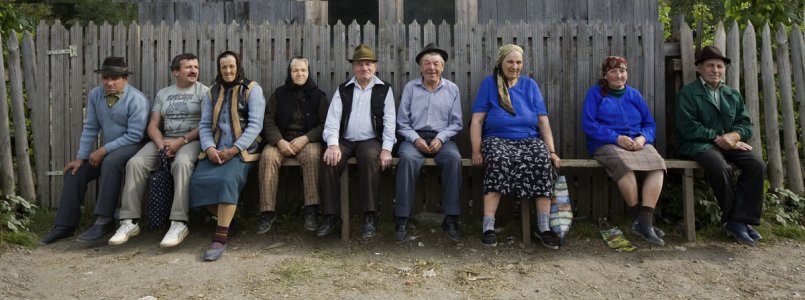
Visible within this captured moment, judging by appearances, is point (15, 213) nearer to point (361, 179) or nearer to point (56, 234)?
point (56, 234)

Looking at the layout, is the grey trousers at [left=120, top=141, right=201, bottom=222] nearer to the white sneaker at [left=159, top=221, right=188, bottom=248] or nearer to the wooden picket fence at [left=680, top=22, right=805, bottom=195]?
the white sneaker at [left=159, top=221, right=188, bottom=248]

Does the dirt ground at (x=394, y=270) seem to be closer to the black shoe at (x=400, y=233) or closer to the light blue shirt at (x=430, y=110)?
the black shoe at (x=400, y=233)

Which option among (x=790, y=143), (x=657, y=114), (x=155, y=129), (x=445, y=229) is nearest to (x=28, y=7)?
(x=155, y=129)

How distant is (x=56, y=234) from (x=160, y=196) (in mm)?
952

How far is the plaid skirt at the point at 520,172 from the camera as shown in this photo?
4676 mm

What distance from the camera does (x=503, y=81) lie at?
16.6 feet

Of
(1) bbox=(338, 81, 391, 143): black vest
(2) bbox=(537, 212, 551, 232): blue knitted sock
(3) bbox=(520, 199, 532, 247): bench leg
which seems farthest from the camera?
(1) bbox=(338, 81, 391, 143): black vest

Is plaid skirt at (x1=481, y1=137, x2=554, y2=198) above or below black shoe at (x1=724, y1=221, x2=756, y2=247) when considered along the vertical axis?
above

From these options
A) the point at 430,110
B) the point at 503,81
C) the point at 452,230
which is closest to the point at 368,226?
the point at 452,230

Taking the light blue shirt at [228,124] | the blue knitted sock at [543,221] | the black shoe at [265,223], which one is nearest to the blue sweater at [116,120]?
the light blue shirt at [228,124]

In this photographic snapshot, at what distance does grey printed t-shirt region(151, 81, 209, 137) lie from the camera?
526 centimetres

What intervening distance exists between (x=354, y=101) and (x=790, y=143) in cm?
385

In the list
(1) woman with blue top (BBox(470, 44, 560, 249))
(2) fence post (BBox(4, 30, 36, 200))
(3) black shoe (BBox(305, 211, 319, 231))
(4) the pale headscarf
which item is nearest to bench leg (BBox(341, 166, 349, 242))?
(3) black shoe (BBox(305, 211, 319, 231))

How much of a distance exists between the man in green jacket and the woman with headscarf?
2992mm
